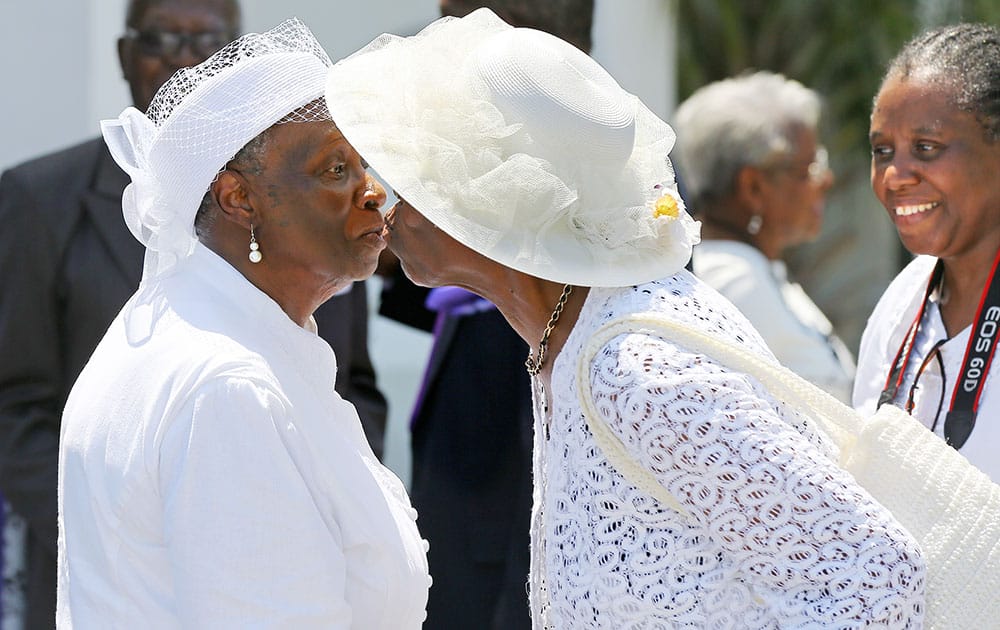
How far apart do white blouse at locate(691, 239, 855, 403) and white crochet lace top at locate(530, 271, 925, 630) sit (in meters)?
2.62

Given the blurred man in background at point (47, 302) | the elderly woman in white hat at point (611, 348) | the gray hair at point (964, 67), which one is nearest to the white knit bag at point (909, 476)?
the elderly woman in white hat at point (611, 348)

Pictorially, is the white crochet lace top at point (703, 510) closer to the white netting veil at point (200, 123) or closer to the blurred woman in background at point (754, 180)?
the white netting veil at point (200, 123)

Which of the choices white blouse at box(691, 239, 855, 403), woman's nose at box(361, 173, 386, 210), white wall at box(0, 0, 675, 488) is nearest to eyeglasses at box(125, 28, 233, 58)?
white wall at box(0, 0, 675, 488)

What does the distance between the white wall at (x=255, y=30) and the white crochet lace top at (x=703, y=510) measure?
12.3ft

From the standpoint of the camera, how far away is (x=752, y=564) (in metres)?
2.21

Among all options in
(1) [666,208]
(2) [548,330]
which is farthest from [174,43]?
(1) [666,208]

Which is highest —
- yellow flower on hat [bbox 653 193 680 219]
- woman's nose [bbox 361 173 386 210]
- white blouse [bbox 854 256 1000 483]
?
yellow flower on hat [bbox 653 193 680 219]

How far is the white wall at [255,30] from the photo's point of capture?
557cm

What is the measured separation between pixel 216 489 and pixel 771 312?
3144mm

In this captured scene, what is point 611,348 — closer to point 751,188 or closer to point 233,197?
point 233,197

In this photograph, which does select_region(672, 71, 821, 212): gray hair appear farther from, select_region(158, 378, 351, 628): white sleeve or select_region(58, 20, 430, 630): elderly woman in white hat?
select_region(158, 378, 351, 628): white sleeve

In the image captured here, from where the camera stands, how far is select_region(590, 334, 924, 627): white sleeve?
214 cm

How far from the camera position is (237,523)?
221 cm

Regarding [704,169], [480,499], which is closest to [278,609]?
[480,499]
